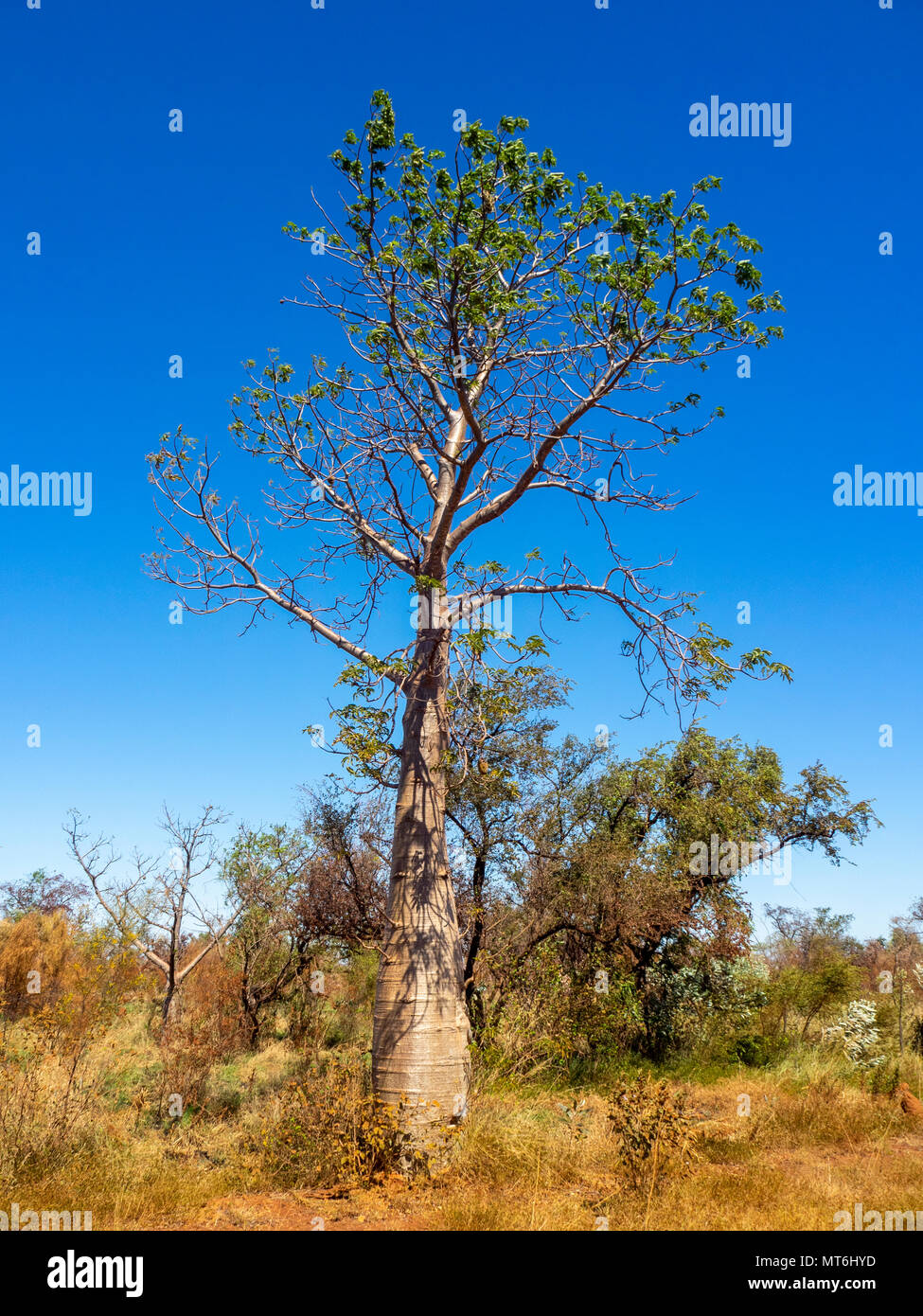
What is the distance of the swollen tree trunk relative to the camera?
6.23 meters

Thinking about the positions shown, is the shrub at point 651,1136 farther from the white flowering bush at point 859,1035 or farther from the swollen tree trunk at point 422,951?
the white flowering bush at point 859,1035

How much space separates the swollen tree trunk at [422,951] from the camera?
6227 mm

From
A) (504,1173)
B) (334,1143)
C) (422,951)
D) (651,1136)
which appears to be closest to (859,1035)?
(651,1136)

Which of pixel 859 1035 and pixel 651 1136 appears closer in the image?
pixel 651 1136

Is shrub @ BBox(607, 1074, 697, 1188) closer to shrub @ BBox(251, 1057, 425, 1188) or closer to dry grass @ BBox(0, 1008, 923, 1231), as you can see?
dry grass @ BBox(0, 1008, 923, 1231)

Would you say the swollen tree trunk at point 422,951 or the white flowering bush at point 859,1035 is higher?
the swollen tree trunk at point 422,951

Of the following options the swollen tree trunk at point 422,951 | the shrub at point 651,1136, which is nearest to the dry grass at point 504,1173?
the shrub at point 651,1136

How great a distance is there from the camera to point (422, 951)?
21.6 feet

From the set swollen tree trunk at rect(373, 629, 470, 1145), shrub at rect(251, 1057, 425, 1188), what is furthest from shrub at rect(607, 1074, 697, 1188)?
shrub at rect(251, 1057, 425, 1188)

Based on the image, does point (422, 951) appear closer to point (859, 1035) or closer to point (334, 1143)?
point (334, 1143)

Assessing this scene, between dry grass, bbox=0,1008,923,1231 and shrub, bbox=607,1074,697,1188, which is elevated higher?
shrub, bbox=607,1074,697,1188

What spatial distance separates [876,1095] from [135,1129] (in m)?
7.82

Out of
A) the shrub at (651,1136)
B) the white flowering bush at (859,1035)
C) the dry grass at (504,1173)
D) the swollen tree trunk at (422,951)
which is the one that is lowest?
the white flowering bush at (859,1035)

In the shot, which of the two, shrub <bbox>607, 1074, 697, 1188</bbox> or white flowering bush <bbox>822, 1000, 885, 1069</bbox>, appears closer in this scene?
shrub <bbox>607, 1074, 697, 1188</bbox>
